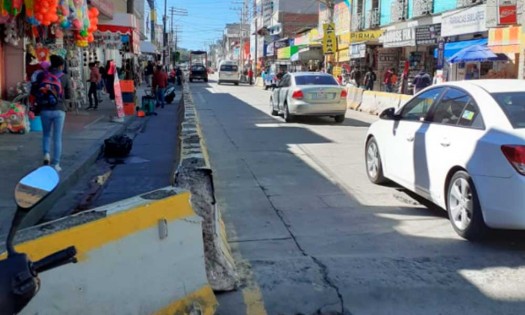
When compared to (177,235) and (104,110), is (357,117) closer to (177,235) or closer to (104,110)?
(104,110)

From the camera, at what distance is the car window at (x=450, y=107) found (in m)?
6.29

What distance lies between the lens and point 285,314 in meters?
4.07

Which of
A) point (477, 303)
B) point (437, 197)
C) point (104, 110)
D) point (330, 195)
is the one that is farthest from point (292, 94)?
point (477, 303)

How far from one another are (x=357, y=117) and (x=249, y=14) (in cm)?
8937

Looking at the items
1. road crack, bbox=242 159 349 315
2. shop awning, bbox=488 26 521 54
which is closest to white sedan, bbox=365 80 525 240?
road crack, bbox=242 159 349 315

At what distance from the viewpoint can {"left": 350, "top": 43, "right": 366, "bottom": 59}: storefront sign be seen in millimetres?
36688

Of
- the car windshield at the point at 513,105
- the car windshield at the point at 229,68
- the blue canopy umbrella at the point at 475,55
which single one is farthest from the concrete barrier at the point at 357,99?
the car windshield at the point at 229,68

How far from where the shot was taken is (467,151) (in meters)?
5.67

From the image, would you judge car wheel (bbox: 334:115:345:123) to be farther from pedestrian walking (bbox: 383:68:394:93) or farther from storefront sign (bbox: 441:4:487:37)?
pedestrian walking (bbox: 383:68:394:93)

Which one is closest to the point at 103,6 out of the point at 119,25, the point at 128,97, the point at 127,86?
the point at 127,86

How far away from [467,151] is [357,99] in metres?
19.0

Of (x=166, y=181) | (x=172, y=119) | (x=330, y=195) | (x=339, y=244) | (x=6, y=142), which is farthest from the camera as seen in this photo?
(x=172, y=119)

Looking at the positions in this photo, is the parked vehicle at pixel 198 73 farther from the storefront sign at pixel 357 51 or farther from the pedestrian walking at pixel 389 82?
the pedestrian walking at pixel 389 82

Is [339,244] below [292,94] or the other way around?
below
